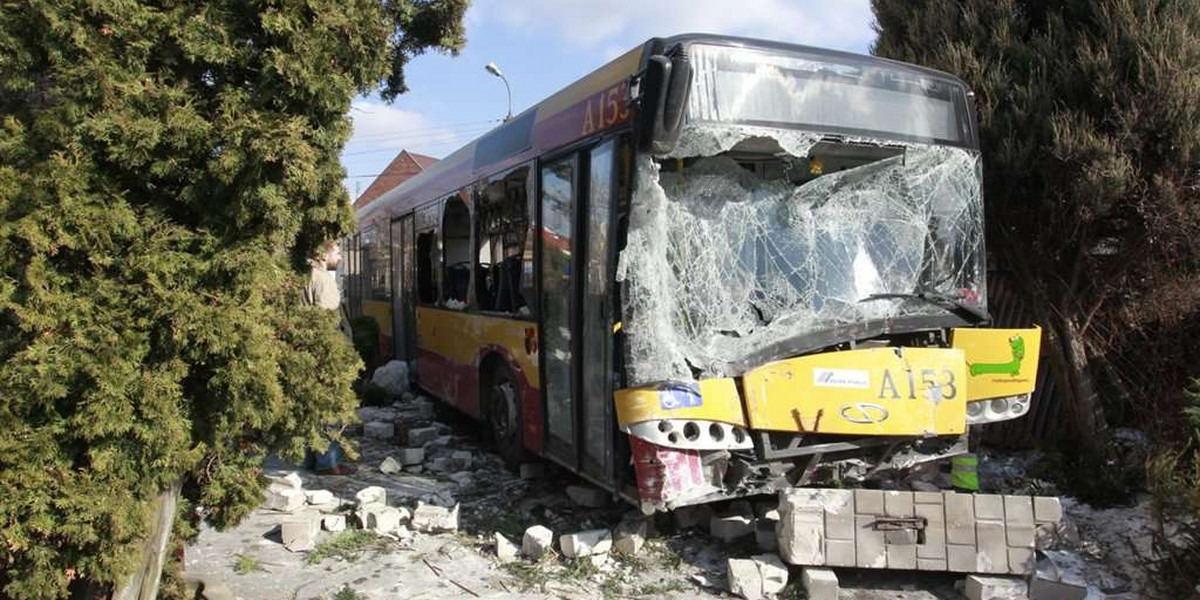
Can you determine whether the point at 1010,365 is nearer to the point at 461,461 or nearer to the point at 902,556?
the point at 902,556

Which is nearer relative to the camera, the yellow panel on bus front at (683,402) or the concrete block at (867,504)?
the yellow panel on bus front at (683,402)

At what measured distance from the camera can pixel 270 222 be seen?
3.25 metres

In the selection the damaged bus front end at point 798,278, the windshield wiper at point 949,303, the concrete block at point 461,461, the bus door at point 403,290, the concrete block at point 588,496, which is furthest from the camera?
the bus door at point 403,290

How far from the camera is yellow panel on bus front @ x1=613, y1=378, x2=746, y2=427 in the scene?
4.50 meters

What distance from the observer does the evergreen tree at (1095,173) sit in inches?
230

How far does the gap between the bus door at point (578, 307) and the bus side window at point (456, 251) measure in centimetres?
199

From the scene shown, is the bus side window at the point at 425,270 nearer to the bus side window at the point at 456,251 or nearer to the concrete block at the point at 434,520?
the bus side window at the point at 456,251

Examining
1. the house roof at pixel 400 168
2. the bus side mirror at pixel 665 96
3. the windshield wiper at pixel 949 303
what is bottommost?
the windshield wiper at pixel 949 303

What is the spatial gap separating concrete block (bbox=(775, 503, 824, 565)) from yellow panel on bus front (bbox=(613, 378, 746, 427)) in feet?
2.07

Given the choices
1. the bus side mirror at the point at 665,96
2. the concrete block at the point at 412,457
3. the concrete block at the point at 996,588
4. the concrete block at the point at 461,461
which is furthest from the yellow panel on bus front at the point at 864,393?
the concrete block at the point at 412,457

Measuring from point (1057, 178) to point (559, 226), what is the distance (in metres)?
3.74

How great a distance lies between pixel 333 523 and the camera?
222 inches

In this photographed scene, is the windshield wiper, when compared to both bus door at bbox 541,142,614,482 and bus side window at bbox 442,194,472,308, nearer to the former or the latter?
bus door at bbox 541,142,614,482

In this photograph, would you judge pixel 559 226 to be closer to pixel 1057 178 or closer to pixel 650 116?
pixel 650 116
